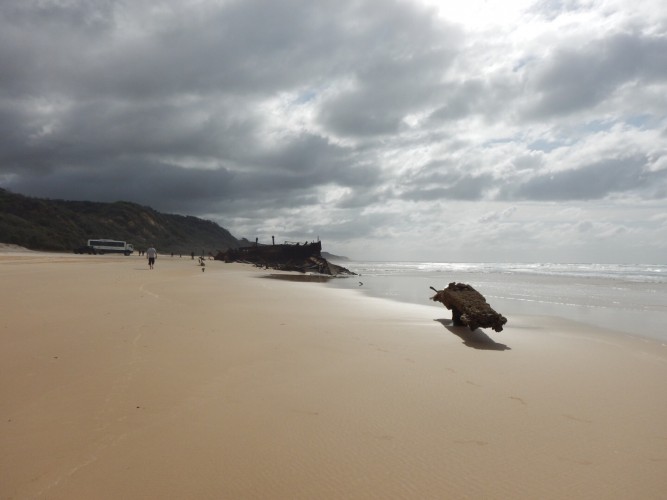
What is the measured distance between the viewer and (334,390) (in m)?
4.23

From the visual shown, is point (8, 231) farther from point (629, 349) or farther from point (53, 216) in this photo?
point (629, 349)

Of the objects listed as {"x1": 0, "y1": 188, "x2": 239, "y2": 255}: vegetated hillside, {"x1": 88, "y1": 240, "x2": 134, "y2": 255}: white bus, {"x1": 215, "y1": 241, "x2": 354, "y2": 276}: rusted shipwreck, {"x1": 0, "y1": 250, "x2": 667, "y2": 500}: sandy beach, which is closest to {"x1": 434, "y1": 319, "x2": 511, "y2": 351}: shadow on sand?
{"x1": 0, "y1": 250, "x2": 667, "y2": 500}: sandy beach

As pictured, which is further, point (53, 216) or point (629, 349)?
point (53, 216)

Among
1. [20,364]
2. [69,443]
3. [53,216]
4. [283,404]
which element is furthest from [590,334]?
[53,216]

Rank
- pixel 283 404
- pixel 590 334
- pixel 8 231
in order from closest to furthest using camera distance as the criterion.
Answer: pixel 283 404
pixel 590 334
pixel 8 231

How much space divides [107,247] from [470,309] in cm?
6005

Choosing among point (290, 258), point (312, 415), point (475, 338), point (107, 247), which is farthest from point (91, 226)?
point (312, 415)

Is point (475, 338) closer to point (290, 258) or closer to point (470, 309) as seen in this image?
point (470, 309)

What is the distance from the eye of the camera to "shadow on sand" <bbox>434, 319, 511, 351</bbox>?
7.00 metres

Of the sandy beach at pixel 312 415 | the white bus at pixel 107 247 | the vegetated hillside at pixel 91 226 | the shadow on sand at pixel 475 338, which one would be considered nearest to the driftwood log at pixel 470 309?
the shadow on sand at pixel 475 338

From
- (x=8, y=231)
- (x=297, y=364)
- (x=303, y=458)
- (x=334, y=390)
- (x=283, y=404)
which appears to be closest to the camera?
(x=303, y=458)

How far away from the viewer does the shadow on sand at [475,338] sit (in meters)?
7.00

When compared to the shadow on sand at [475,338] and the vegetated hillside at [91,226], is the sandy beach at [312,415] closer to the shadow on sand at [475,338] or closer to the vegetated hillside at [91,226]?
the shadow on sand at [475,338]

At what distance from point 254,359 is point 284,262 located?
4129cm
